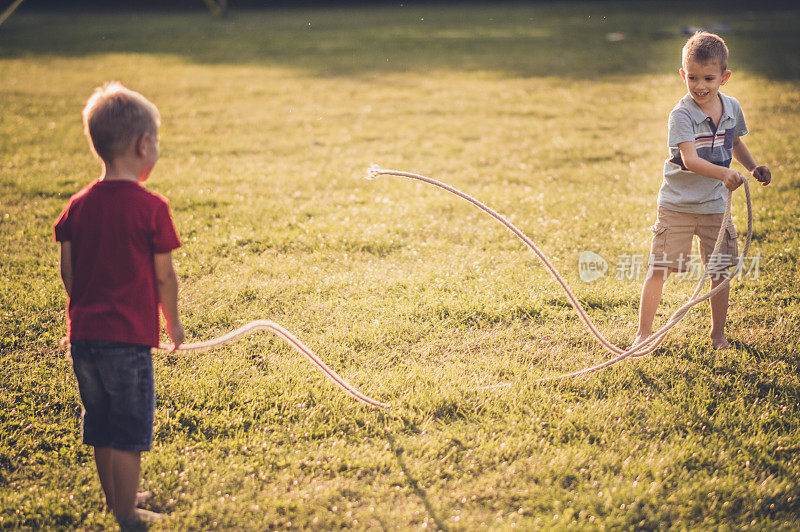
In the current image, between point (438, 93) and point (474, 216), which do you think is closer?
point (474, 216)

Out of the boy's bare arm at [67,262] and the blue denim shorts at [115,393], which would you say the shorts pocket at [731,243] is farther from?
the boy's bare arm at [67,262]

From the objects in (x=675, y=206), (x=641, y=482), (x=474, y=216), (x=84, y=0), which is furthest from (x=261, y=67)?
(x=84, y=0)

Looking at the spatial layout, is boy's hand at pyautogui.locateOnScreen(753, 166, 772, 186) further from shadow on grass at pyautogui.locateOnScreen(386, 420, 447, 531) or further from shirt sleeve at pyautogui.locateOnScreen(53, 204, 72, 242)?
shirt sleeve at pyautogui.locateOnScreen(53, 204, 72, 242)

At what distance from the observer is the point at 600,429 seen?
2996 millimetres

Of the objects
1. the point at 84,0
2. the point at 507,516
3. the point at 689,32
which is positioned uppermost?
the point at 84,0

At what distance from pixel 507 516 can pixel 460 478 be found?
27cm

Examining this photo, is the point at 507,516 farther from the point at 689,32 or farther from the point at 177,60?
the point at 689,32

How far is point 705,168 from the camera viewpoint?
3.13 m

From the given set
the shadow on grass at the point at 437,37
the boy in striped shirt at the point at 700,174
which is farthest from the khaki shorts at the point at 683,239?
the shadow on grass at the point at 437,37

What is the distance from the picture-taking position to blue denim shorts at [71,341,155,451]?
7.39 ft

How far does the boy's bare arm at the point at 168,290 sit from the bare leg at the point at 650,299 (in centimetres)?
239

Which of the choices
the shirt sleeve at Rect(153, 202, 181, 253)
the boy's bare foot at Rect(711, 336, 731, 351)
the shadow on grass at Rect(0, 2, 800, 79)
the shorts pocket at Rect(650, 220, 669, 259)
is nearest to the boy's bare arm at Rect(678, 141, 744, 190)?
the shorts pocket at Rect(650, 220, 669, 259)

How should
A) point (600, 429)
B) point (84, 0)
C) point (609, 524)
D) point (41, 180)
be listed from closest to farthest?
point (609, 524), point (600, 429), point (41, 180), point (84, 0)

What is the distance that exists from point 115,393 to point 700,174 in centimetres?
273
